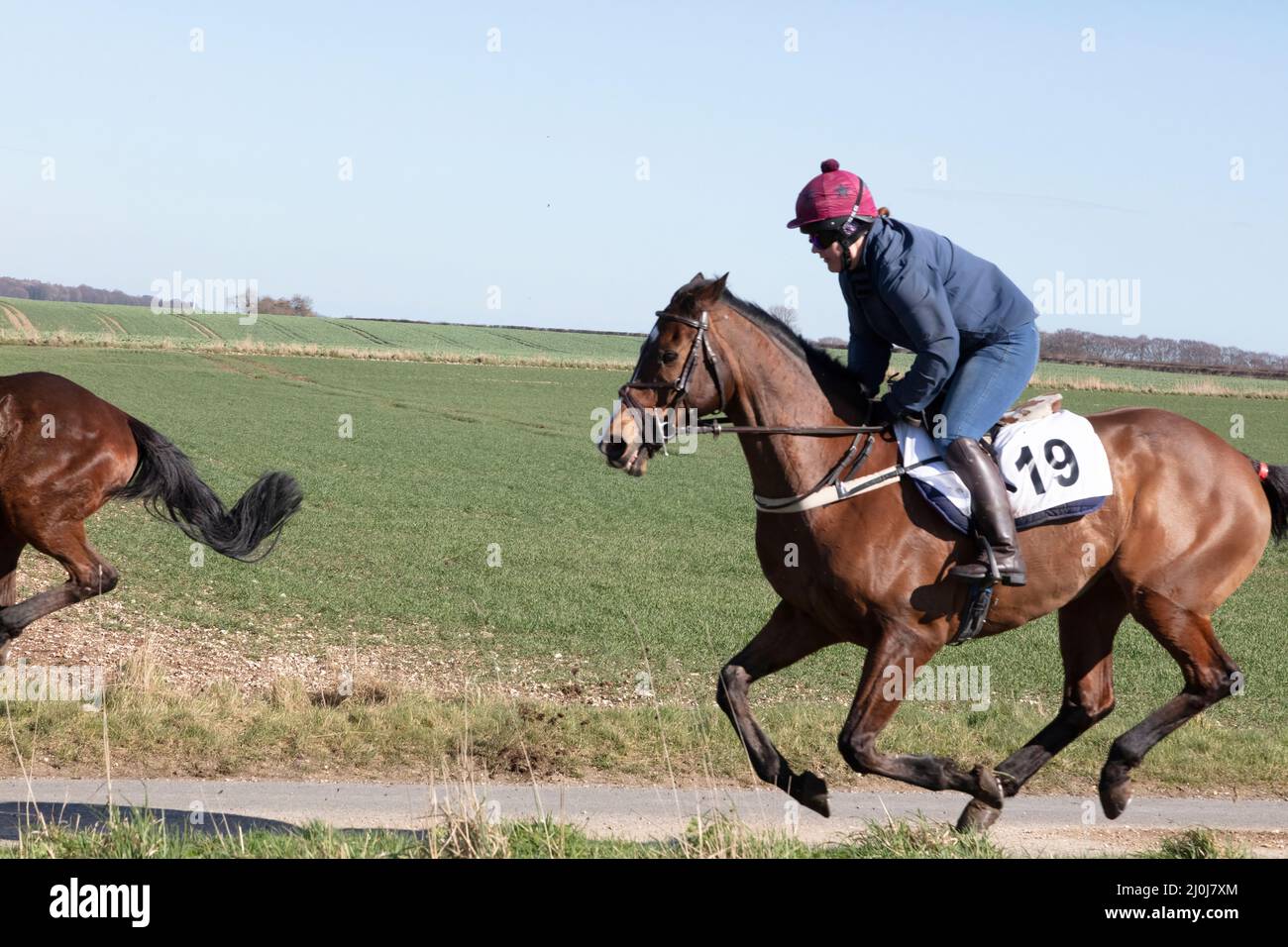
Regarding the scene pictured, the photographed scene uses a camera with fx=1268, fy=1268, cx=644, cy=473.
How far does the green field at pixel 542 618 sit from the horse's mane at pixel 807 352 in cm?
232

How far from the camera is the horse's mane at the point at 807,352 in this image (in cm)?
598

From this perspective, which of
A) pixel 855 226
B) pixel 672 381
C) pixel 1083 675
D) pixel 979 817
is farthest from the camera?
pixel 1083 675

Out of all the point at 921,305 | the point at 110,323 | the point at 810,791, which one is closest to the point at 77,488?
the point at 810,791

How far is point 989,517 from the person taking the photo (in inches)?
228

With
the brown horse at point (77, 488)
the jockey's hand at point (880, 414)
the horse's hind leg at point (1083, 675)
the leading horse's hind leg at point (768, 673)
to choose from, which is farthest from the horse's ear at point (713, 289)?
the brown horse at point (77, 488)

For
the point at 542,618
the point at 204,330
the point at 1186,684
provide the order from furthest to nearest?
1. the point at 204,330
2. the point at 542,618
3. the point at 1186,684

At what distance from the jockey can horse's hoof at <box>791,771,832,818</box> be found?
3.77 feet

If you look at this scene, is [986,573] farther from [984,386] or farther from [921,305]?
[921,305]

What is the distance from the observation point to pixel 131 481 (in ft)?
31.8

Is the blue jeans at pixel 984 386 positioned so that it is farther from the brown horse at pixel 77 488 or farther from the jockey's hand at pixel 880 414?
the brown horse at pixel 77 488

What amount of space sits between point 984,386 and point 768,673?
170cm

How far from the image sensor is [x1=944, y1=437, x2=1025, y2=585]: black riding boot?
5.79m
